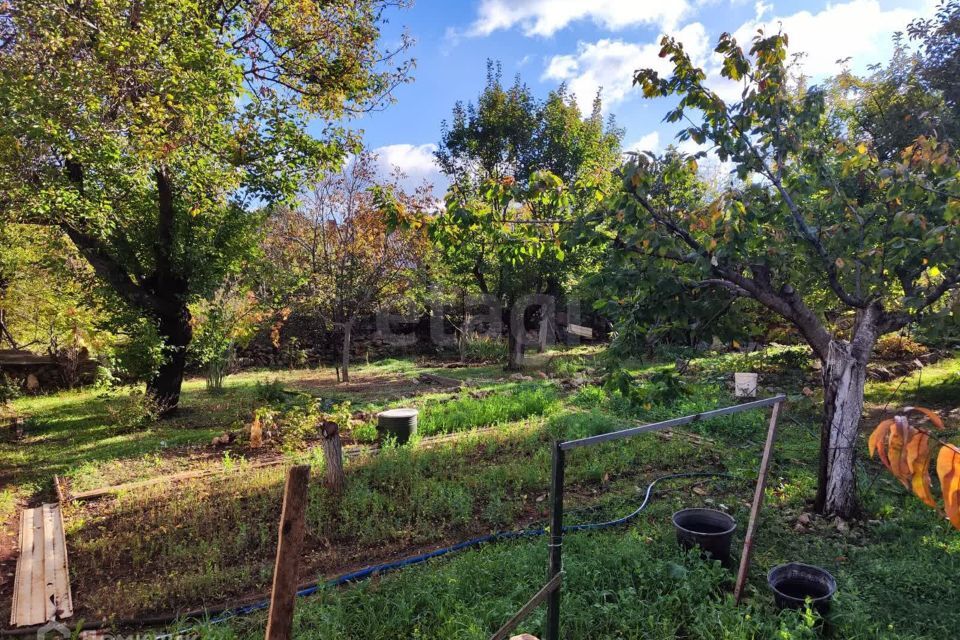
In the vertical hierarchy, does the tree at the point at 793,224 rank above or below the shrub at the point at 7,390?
above

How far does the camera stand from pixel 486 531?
458 centimetres

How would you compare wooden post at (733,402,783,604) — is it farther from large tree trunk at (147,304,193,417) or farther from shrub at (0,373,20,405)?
shrub at (0,373,20,405)

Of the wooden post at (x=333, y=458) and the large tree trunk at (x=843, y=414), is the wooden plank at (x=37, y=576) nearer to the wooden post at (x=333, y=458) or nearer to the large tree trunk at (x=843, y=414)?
the wooden post at (x=333, y=458)

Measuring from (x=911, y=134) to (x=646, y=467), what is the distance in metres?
7.04

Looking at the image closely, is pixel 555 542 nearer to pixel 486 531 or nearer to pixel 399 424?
pixel 486 531

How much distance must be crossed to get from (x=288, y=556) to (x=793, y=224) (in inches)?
204

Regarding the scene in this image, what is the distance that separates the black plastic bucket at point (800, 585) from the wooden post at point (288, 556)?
3163 mm

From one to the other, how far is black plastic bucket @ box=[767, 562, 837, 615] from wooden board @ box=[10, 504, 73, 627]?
188 inches

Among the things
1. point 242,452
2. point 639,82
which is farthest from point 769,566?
point 242,452

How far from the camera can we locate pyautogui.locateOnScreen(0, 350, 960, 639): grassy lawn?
3.21m

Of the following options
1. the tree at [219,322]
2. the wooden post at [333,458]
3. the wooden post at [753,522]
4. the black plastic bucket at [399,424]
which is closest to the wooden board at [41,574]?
the wooden post at [333,458]

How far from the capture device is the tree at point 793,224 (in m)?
4.13

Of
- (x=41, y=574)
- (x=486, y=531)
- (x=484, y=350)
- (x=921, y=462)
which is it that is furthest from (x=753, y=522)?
(x=484, y=350)

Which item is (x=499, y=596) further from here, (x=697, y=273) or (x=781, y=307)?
(x=781, y=307)
